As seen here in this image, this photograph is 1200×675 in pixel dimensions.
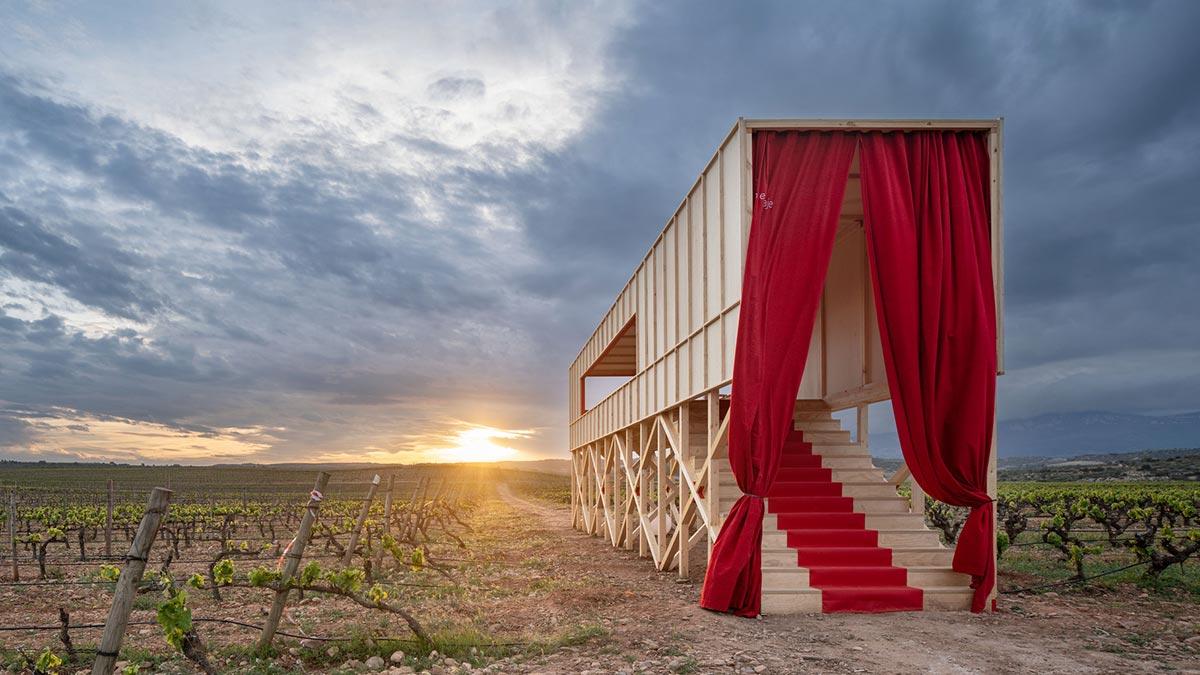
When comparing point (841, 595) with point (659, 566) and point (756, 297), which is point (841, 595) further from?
point (659, 566)

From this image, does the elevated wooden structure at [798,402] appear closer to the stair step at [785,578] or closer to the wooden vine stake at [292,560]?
the stair step at [785,578]

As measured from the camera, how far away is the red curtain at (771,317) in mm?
9625

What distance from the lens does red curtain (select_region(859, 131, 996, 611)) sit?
32.3ft

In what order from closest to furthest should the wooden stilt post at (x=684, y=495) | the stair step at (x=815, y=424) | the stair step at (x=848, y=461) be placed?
the wooden stilt post at (x=684, y=495), the stair step at (x=848, y=461), the stair step at (x=815, y=424)

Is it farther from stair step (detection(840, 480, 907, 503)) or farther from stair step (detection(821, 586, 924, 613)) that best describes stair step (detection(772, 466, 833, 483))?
stair step (detection(821, 586, 924, 613))

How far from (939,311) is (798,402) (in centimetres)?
497

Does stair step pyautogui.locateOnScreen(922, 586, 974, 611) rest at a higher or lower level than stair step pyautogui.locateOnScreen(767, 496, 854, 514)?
lower

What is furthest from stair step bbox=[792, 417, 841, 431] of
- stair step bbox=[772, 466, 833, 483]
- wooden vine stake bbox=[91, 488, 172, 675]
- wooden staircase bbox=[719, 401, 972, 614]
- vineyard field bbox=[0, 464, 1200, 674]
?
wooden vine stake bbox=[91, 488, 172, 675]

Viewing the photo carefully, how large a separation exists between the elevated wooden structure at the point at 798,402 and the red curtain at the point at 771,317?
23 cm

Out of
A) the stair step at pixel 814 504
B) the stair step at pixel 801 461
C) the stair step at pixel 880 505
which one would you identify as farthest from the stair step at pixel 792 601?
the stair step at pixel 801 461

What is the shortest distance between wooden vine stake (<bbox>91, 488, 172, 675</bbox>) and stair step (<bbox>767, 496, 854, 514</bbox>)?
8365 mm

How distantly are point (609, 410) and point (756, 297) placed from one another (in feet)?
35.7

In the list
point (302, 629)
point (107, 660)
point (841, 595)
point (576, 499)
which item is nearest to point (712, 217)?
point (841, 595)

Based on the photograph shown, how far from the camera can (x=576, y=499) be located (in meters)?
28.2
